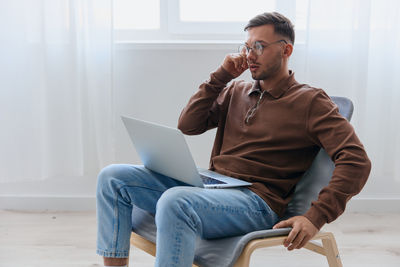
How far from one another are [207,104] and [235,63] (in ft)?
0.55

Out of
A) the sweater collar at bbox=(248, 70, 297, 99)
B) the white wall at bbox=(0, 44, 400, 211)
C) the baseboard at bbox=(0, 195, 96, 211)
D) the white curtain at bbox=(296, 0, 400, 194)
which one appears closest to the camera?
the sweater collar at bbox=(248, 70, 297, 99)

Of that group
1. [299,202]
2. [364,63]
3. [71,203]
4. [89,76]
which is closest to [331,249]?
[299,202]

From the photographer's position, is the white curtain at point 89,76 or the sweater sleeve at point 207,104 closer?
the sweater sleeve at point 207,104

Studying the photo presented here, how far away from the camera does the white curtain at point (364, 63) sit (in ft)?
8.21

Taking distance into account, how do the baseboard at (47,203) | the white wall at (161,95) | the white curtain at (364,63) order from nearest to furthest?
1. the white curtain at (364,63)
2. the white wall at (161,95)
3. the baseboard at (47,203)

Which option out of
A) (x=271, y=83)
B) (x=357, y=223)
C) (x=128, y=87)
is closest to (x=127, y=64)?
(x=128, y=87)

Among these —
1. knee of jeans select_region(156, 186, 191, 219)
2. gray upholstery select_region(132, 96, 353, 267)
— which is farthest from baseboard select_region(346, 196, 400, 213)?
knee of jeans select_region(156, 186, 191, 219)

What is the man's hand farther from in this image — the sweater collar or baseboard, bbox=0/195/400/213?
baseboard, bbox=0/195/400/213

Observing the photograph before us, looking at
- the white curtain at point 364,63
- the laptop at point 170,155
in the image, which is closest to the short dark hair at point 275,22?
the laptop at point 170,155

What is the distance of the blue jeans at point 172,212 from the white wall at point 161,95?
111 cm

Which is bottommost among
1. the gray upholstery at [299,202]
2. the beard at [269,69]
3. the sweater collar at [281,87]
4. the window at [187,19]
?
the gray upholstery at [299,202]

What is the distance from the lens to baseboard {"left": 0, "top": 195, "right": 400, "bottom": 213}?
9.05 ft

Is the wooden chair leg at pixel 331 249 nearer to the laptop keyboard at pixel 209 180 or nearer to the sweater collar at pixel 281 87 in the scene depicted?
the laptop keyboard at pixel 209 180

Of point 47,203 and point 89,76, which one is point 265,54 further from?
point 47,203
